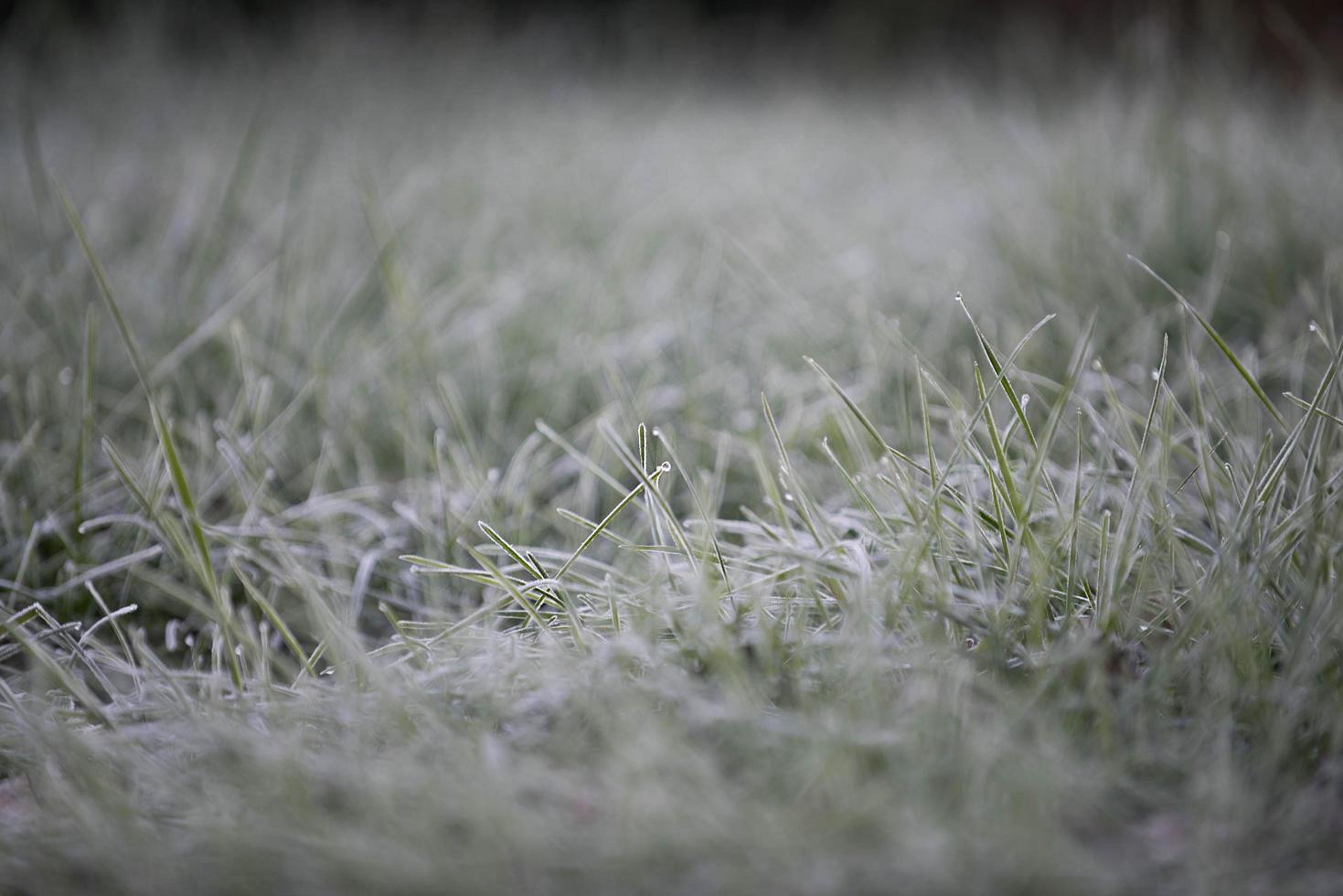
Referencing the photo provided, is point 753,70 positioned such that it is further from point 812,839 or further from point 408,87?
point 812,839

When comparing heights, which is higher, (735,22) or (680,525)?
(735,22)

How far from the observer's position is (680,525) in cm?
82

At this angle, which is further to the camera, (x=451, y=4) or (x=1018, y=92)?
(x=451, y=4)

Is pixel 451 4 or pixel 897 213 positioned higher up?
pixel 451 4

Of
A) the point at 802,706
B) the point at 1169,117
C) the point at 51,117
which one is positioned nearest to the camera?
the point at 802,706

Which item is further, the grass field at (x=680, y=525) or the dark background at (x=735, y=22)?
the dark background at (x=735, y=22)

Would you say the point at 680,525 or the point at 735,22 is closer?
the point at 680,525

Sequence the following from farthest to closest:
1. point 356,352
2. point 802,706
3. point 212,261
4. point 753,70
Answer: point 753,70 < point 212,261 < point 356,352 < point 802,706

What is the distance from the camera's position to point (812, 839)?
43cm

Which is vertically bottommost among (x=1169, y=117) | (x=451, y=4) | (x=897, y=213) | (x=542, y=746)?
(x=542, y=746)

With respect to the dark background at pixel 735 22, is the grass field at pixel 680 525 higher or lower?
lower

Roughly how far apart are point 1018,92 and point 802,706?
224 cm

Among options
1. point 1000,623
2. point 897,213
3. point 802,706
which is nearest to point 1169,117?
point 897,213

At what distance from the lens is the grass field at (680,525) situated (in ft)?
1.49
